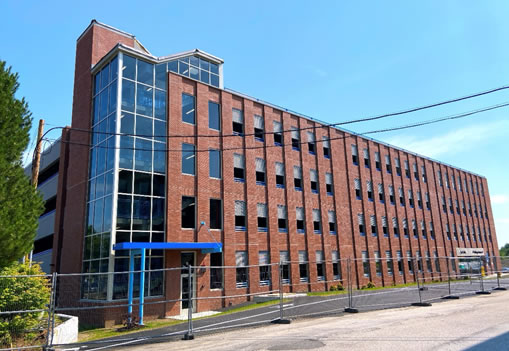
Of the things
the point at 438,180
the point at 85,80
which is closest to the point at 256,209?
the point at 85,80

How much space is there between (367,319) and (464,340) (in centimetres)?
460

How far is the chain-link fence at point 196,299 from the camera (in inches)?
451

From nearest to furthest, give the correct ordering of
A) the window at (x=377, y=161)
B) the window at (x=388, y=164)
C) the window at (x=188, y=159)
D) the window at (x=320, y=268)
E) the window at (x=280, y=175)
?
the window at (x=188, y=159)
the window at (x=280, y=175)
the window at (x=320, y=268)
the window at (x=377, y=161)
the window at (x=388, y=164)

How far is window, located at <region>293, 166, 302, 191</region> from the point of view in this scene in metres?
32.7

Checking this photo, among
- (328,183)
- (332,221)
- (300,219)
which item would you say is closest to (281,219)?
(300,219)

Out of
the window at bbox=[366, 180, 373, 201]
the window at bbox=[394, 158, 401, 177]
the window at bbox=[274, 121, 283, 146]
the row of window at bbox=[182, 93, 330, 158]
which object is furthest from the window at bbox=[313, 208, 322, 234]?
the window at bbox=[394, 158, 401, 177]

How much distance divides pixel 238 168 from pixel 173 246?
8907 millimetres

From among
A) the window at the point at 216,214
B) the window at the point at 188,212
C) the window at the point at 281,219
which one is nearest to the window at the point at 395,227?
the window at the point at 281,219

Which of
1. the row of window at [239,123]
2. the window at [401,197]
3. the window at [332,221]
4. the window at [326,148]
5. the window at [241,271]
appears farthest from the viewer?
the window at [401,197]

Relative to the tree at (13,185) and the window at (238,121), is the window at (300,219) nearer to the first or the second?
the window at (238,121)

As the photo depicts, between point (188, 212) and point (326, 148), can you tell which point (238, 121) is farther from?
point (326, 148)

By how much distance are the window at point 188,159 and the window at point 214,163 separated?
4.60 ft

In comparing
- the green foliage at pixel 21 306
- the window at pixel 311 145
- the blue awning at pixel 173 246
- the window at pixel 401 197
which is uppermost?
the window at pixel 311 145

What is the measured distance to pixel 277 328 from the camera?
12.1 meters
